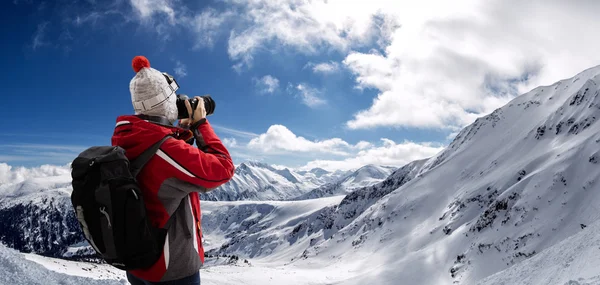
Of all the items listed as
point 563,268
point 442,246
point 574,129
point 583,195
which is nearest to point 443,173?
point 574,129

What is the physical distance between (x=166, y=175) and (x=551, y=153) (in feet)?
270

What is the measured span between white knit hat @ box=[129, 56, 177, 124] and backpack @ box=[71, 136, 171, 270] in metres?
0.56

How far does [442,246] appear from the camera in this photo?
62.9m

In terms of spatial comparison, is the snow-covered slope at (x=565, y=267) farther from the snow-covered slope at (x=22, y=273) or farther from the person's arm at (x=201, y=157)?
the snow-covered slope at (x=22, y=273)

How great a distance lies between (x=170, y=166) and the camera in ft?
9.60

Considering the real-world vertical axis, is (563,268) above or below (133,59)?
below

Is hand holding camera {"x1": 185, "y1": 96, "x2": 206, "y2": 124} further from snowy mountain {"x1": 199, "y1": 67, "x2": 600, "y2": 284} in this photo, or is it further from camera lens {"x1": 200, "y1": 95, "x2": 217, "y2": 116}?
snowy mountain {"x1": 199, "y1": 67, "x2": 600, "y2": 284}

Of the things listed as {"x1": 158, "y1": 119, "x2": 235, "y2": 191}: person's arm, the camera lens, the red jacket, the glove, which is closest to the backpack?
the red jacket

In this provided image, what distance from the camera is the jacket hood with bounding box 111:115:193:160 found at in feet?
9.71

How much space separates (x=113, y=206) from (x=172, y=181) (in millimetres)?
494

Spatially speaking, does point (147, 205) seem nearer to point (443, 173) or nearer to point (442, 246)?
point (442, 246)

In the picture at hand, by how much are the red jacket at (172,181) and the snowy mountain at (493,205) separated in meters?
5.39

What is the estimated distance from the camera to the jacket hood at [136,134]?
2.96 m

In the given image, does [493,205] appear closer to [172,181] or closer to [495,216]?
[495,216]
